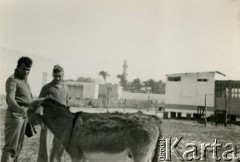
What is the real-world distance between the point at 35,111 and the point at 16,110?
213 millimetres

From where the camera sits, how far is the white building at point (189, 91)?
9.62m

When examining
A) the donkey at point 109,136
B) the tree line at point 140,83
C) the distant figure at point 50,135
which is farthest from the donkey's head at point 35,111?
the tree line at point 140,83

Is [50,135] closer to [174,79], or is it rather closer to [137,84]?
[174,79]

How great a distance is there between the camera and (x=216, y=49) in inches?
159

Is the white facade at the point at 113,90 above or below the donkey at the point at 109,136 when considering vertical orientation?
above

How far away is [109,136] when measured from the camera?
8.74 feet

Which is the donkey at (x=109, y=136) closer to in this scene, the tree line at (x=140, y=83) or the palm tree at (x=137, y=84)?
the tree line at (x=140, y=83)

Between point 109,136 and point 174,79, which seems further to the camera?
point 174,79

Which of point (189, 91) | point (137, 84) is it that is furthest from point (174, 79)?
point (137, 84)

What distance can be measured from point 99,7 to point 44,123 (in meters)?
1.77

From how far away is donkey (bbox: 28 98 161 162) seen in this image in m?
2.62

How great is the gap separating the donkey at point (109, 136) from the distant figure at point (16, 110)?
0.35ft

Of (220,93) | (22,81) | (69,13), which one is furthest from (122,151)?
(220,93)

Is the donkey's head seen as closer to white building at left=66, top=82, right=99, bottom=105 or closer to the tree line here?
the tree line
